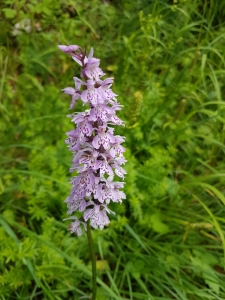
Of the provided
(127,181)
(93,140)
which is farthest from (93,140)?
(127,181)

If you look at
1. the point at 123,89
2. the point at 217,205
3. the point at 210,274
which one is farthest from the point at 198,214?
the point at 123,89

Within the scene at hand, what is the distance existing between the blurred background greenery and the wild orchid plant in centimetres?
58

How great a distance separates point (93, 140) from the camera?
138 cm

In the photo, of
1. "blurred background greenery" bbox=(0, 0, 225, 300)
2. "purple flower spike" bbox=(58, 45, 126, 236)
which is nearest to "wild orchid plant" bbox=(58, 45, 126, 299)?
"purple flower spike" bbox=(58, 45, 126, 236)

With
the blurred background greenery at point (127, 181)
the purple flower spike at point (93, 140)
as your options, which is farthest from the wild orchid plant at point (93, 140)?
the blurred background greenery at point (127, 181)

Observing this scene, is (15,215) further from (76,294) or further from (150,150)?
(150,150)

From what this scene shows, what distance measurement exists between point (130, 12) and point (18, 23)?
34.7 inches

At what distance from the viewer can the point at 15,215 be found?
2.51 metres

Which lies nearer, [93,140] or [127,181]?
[93,140]

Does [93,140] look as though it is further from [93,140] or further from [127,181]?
[127,181]

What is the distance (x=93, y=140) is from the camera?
1.38 meters

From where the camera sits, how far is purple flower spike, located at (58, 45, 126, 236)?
52.3 inches

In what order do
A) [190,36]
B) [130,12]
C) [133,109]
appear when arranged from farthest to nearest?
[190,36] < [130,12] < [133,109]

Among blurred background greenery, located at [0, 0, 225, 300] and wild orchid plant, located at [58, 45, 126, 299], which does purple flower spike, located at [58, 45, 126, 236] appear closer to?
wild orchid plant, located at [58, 45, 126, 299]
